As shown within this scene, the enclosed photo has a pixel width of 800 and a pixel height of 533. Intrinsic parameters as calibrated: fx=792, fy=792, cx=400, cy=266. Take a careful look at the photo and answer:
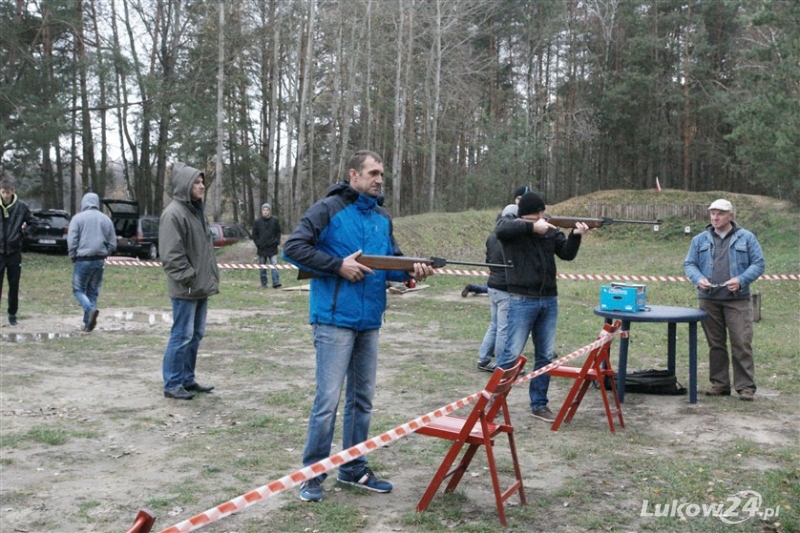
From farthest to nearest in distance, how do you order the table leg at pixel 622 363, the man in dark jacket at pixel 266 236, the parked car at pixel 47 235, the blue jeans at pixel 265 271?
the parked car at pixel 47 235 < the blue jeans at pixel 265 271 < the man in dark jacket at pixel 266 236 < the table leg at pixel 622 363

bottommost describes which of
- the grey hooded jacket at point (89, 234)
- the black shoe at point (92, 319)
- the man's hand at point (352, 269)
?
the black shoe at point (92, 319)

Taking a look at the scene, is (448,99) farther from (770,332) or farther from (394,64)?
(770,332)

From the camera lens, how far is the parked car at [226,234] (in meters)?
25.1

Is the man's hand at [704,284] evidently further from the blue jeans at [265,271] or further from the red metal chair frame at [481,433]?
the blue jeans at [265,271]

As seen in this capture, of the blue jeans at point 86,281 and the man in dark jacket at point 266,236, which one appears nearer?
the blue jeans at point 86,281

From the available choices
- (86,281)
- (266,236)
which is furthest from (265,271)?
(86,281)

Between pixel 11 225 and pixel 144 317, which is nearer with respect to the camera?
pixel 11 225

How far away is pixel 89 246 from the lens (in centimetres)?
1088

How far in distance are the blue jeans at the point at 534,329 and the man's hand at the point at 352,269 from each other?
2.38 metres

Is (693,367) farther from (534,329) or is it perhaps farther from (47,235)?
(47,235)

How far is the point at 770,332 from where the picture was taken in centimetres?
1227

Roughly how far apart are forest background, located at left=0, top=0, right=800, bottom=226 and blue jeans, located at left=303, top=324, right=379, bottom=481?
2040 cm

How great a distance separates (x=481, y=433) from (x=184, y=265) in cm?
375

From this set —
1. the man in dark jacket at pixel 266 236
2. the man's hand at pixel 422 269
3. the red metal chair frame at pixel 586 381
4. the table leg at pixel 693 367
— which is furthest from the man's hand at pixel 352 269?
the man in dark jacket at pixel 266 236
